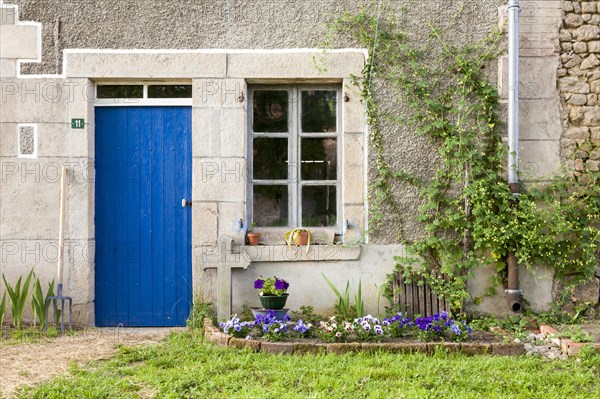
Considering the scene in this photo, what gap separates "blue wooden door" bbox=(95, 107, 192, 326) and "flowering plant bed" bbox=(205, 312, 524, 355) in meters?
0.99

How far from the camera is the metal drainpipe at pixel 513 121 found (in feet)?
22.3

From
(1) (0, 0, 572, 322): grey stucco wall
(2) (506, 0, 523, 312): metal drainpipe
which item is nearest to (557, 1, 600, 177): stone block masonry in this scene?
(1) (0, 0, 572, 322): grey stucco wall

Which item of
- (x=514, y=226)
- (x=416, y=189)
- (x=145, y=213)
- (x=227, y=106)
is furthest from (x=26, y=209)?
(x=514, y=226)

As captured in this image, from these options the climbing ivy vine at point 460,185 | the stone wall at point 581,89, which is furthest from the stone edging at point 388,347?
the stone wall at point 581,89

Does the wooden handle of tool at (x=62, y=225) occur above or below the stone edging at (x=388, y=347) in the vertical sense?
above

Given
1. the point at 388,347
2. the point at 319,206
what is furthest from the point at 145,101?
the point at 388,347

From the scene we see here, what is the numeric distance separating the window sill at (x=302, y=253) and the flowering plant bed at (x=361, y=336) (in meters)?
0.81

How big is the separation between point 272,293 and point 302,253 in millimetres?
588

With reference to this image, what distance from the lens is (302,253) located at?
6.91 meters

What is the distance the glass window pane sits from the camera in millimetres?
7188

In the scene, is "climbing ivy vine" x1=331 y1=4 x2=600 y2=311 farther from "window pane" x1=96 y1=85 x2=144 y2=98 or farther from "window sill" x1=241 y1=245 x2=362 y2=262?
"window pane" x1=96 y1=85 x2=144 y2=98

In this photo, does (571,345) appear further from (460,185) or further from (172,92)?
(172,92)

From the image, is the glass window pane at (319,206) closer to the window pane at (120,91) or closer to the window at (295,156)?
the window at (295,156)

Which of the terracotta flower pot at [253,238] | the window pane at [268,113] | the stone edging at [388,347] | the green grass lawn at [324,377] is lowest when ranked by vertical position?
the green grass lawn at [324,377]
